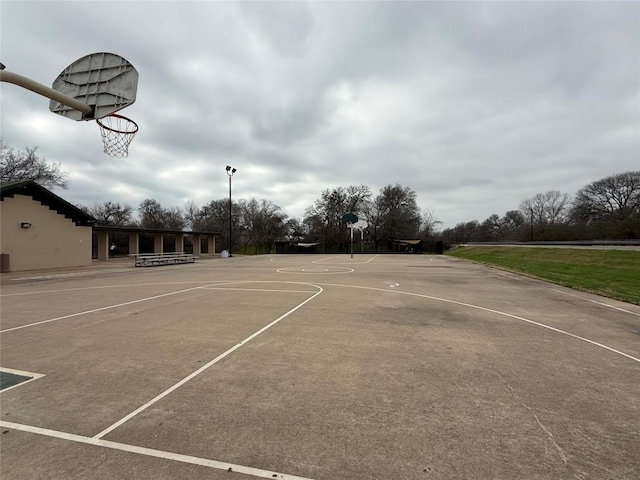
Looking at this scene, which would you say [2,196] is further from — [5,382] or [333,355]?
[333,355]

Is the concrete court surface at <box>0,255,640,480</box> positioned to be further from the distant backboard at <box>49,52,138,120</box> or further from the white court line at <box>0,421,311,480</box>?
the distant backboard at <box>49,52,138,120</box>

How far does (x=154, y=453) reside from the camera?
2.87 meters

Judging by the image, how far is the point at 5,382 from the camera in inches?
170

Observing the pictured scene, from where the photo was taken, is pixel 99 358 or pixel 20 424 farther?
pixel 99 358

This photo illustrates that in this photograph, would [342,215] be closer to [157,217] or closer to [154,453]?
[157,217]

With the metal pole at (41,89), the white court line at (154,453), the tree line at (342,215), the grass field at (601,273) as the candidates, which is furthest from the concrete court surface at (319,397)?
the tree line at (342,215)

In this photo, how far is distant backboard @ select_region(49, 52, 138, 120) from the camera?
786 centimetres

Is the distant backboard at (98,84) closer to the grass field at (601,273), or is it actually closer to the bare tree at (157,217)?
the grass field at (601,273)

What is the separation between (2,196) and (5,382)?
21479mm

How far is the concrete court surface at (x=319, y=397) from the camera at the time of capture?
2.77m

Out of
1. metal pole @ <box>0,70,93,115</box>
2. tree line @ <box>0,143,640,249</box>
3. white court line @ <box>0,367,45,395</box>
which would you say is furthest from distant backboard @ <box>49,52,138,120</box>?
tree line @ <box>0,143,640,249</box>

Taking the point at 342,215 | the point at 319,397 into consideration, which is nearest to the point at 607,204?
the point at 342,215

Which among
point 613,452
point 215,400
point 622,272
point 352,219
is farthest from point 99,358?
point 352,219

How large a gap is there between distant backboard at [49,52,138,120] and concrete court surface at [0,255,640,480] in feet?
16.1
